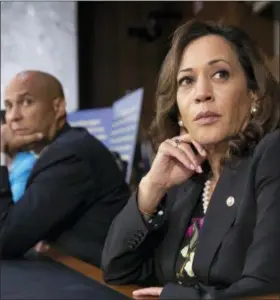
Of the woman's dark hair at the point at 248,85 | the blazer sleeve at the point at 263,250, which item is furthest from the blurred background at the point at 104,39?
the blazer sleeve at the point at 263,250

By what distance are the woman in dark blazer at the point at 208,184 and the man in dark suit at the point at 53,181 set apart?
12.8 inches

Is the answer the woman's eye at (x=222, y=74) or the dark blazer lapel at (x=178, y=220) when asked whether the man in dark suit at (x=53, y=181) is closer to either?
the dark blazer lapel at (x=178, y=220)

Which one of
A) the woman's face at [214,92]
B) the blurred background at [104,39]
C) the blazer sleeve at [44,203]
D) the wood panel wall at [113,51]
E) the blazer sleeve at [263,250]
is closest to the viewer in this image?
the blazer sleeve at [263,250]

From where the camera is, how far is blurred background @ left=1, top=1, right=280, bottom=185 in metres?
3.21

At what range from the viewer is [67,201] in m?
1.74

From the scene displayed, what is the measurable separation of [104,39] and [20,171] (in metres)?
2.65

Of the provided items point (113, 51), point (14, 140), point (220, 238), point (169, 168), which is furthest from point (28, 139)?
point (113, 51)

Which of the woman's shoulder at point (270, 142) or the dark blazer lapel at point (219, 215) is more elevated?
the woman's shoulder at point (270, 142)

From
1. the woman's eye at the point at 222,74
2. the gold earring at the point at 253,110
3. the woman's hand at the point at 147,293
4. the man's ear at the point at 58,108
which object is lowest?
the woman's hand at the point at 147,293

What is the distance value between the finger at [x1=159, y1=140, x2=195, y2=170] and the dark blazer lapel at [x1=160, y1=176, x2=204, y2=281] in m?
0.07

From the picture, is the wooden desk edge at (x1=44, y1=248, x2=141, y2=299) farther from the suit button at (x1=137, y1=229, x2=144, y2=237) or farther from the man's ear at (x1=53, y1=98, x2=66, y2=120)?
the man's ear at (x1=53, y1=98, x2=66, y2=120)

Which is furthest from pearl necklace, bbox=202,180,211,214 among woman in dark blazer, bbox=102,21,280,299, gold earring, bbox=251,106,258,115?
gold earring, bbox=251,106,258,115

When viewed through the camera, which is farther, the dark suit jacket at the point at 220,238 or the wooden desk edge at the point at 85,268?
the wooden desk edge at the point at 85,268

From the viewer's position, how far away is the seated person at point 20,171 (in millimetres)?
1947
